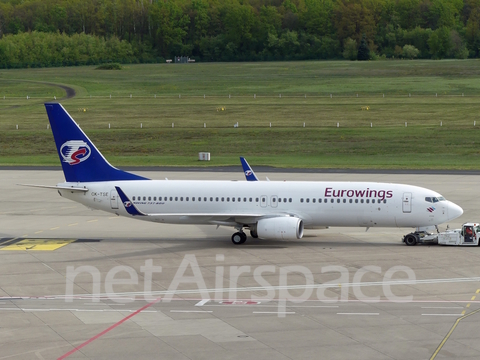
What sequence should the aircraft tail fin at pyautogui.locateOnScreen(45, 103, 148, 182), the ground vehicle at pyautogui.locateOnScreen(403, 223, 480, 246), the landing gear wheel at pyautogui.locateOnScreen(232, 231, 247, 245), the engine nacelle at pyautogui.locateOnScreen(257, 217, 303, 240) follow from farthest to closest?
the aircraft tail fin at pyautogui.locateOnScreen(45, 103, 148, 182) < the landing gear wheel at pyautogui.locateOnScreen(232, 231, 247, 245) < the ground vehicle at pyautogui.locateOnScreen(403, 223, 480, 246) < the engine nacelle at pyautogui.locateOnScreen(257, 217, 303, 240)

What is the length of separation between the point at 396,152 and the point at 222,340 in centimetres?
6854

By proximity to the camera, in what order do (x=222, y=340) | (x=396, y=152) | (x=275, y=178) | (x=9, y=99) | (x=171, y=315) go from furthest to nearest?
(x=9, y=99) < (x=396, y=152) < (x=275, y=178) < (x=171, y=315) < (x=222, y=340)

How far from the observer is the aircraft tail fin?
1763 inches

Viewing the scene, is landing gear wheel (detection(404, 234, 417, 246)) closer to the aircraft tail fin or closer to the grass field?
the aircraft tail fin

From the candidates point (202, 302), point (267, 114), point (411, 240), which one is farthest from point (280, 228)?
point (267, 114)

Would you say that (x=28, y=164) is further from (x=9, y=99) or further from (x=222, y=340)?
(x=9, y=99)

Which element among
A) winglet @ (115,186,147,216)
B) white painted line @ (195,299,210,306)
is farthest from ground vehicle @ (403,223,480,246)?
winglet @ (115,186,147,216)

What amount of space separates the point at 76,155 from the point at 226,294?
17578 mm

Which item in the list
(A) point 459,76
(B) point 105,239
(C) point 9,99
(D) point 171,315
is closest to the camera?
(D) point 171,315

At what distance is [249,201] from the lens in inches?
1687

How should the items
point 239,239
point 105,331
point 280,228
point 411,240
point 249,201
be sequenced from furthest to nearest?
point 249,201 → point 239,239 → point 411,240 → point 280,228 → point 105,331

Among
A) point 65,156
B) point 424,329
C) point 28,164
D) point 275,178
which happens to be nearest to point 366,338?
point 424,329

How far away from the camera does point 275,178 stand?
6850 centimetres

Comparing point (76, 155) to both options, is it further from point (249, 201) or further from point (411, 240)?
point (411, 240)
